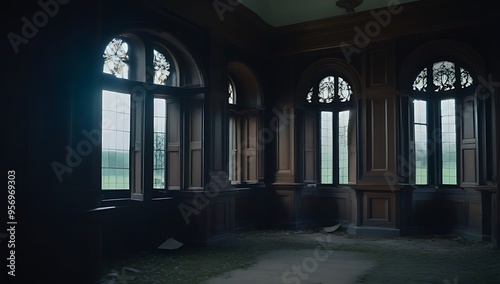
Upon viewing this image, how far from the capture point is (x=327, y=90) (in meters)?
8.73

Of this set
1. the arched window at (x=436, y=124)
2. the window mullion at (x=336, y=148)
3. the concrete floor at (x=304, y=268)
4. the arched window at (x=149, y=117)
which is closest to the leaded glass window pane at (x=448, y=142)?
the arched window at (x=436, y=124)

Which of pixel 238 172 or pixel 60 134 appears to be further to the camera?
pixel 238 172

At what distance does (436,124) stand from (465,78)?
908 millimetres

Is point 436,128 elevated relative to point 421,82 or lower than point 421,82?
lower

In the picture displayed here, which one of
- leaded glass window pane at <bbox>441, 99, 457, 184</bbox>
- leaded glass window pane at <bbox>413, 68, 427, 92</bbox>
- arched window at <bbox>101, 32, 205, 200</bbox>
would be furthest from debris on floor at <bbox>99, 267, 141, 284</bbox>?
leaded glass window pane at <bbox>413, 68, 427, 92</bbox>

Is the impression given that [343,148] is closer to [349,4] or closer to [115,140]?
[349,4]

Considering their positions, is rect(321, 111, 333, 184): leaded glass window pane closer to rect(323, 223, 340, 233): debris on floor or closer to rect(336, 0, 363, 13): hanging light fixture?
rect(323, 223, 340, 233): debris on floor

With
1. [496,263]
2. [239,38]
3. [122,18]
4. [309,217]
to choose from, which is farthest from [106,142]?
[496,263]

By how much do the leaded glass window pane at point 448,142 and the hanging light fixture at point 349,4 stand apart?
226 cm

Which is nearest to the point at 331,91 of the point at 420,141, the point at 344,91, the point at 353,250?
the point at 344,91

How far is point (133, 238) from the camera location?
621 cm

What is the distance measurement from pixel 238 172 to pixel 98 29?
443 cm

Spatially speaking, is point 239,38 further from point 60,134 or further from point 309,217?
point 60,134

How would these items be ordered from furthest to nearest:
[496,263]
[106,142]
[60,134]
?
[106,142], [496,263], [60,134]
